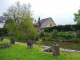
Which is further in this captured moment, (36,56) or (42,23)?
(42,23)

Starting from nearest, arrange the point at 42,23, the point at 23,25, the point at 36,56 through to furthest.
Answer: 1. the point at 36,56
2. the point at 23,25
3. the point at 42,23

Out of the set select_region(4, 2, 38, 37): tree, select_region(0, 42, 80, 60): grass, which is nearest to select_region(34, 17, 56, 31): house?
select_region(4, 2, 38, 37): tree

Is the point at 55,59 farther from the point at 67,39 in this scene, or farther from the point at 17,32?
the point at 17,32

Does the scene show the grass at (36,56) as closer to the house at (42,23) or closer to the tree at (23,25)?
the tree at (23,25)

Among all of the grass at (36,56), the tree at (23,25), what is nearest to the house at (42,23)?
the tree at (23,25)

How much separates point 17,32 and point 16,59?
15147 millimetres

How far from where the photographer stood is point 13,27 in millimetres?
18312

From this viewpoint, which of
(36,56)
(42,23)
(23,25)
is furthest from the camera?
(42,23)

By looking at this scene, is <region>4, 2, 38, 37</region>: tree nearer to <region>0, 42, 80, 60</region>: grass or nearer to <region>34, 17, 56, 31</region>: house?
<region>34, 17, 56, 31</region>: house

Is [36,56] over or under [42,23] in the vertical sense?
under

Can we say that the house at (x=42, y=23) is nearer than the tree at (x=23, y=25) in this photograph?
No

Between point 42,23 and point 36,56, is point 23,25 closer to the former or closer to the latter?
point 42,23

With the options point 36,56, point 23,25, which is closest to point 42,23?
point 23,25

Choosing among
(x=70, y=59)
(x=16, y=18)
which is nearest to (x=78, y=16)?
(x=16, y=18)
